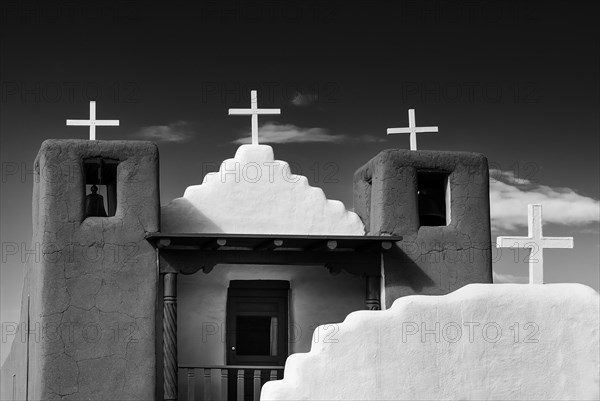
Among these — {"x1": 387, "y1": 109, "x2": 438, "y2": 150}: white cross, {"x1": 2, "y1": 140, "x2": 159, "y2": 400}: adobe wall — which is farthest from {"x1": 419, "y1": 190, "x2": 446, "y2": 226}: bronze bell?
{"x1": 2, "y1": 140, "x2": 159, "y2": 400}: adobe wall

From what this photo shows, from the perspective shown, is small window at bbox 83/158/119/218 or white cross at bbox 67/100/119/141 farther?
white cross at bbox 67/100/119/141

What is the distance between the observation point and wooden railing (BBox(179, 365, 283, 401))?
62.3 ft

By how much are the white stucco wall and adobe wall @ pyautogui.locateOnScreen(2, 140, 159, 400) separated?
9.97 feet

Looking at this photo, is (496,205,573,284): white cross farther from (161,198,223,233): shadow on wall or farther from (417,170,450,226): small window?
(161,198,223,233): shadow on wall

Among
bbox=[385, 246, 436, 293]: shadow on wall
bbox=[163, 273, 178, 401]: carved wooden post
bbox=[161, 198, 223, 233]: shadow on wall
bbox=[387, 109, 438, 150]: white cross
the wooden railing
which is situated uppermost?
bbox=[387, 109, 438, 150]: white cross

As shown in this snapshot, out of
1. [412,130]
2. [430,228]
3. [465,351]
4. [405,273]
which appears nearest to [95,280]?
[405,273]

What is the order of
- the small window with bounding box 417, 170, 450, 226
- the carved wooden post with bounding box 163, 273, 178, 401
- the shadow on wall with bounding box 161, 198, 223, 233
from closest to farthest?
the carved wooden post with bounding box 163, 273, 178, 401
the shadow on wall with bounding box 161, 198, 223, 233
the small window with bounding box 417, 170, 450, 226

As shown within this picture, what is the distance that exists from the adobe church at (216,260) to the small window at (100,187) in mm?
34

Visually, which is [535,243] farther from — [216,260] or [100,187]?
[100,187]

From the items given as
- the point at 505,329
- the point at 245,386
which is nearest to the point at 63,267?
the point at 245,386

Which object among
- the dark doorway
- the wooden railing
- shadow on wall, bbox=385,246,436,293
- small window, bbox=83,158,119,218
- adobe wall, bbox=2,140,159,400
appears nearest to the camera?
adobe wall, bbox=2,140,159,400

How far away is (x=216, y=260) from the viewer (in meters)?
18.9

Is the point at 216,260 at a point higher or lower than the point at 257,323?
higher

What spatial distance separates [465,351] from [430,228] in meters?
3.39
